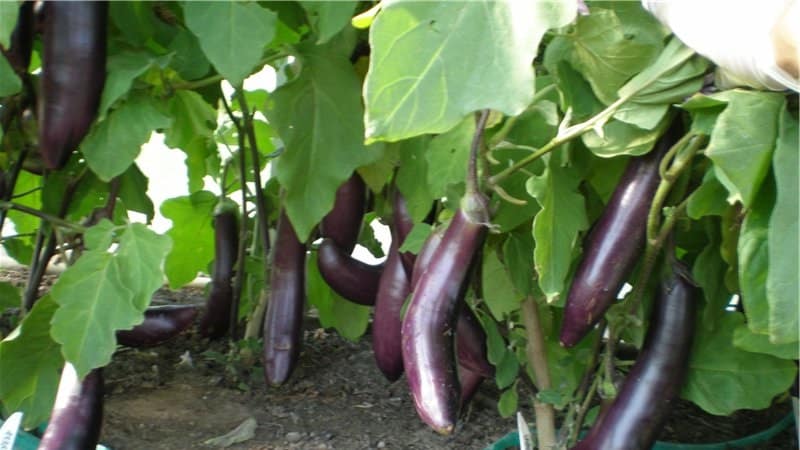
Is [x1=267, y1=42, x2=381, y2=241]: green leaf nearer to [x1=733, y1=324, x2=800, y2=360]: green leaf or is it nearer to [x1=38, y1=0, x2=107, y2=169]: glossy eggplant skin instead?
[x1=38, y1=0, x2=107, y2=169]: glossy eggplant skin

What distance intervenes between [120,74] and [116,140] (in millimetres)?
69

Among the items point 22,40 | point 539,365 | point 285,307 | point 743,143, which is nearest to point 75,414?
point 285,307

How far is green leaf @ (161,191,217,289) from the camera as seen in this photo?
158 cm

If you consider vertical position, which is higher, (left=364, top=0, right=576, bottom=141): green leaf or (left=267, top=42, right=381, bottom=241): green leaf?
(left=364, top=0, right=576, bottom=141): green leaf

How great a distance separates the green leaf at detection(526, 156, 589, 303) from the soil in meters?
0.48

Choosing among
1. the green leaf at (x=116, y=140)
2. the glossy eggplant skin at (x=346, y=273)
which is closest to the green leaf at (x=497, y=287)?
the glossy eggplant skin at (x=346, y=273)

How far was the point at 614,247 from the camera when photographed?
2.98ft

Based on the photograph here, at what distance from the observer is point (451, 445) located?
1354 mm

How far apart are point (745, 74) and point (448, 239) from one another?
0.28 m

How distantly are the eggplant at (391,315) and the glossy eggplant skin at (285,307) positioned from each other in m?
0.16

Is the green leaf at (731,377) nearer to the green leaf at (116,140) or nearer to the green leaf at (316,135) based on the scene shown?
the green leaf at (316,135)

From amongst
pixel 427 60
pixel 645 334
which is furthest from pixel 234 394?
pixel 427 60

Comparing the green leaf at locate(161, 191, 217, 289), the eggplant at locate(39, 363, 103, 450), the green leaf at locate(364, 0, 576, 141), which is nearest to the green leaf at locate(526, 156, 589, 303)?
the green leaf at locate(364, 0, 576, 141)

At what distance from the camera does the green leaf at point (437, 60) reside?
767 millimetres
